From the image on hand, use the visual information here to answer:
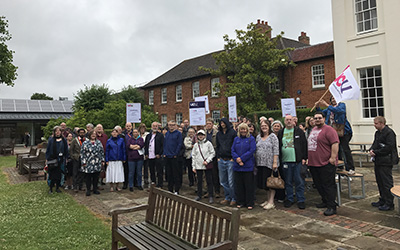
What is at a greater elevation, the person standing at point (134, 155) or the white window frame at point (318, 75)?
the white window frame at point (318, 75)

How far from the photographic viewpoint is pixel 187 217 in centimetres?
340

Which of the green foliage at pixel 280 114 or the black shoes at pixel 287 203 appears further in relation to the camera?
the green foliage at pixel 280 114

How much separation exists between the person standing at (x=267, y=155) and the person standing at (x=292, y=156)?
247mm

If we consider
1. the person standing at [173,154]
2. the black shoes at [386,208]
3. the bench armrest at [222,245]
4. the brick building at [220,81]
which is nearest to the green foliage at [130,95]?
the brick building at [220,81]

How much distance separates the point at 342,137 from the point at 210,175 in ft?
13.3

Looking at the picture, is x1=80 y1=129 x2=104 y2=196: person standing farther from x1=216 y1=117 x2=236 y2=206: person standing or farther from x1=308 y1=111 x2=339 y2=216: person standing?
x1=308 y1=111 x2=339 y2=216: person standing

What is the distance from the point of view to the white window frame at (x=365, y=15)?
13.6 metres

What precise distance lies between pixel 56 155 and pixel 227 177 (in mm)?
5076

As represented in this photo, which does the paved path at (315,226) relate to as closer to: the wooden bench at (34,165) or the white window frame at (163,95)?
the wooden bench at (34,165)

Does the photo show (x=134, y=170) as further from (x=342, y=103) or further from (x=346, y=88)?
(x=346, y=88)

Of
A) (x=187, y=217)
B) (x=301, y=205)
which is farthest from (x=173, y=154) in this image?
(x=187, y=217)

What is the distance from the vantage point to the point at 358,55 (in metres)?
14.1

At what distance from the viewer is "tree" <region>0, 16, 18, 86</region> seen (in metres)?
23.2

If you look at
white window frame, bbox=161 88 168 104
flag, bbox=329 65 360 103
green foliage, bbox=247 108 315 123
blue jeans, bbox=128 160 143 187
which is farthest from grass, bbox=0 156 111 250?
white window frame, bbox=161 88 168 104
